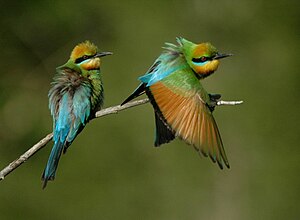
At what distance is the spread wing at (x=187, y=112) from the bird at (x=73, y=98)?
0.31 meters

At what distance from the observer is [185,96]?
272cm

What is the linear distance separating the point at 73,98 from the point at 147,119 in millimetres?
3365

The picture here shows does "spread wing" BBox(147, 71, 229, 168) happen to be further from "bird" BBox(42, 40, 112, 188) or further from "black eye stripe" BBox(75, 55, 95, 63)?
"black eye stripe" BBox(75, 55, 95, 63)

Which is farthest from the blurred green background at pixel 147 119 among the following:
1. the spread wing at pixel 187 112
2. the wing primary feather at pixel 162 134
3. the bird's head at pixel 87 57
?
the spread wing at pixel 187 112

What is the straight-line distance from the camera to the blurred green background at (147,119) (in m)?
5.84

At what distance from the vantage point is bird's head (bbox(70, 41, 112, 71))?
3.05m

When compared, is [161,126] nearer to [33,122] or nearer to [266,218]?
[266,218]

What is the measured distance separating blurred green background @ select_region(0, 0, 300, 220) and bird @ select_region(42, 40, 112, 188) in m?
2.74

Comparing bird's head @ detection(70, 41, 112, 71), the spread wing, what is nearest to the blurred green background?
bird's head @ detection(70, 41, 112, 71)

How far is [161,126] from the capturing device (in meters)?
2.80

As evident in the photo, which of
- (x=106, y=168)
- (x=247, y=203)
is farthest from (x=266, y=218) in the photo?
(x=106, y=168)

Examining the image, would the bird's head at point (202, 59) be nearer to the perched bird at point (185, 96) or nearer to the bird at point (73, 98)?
the perched bird at point (185, 96)

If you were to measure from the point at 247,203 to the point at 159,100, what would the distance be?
343cm

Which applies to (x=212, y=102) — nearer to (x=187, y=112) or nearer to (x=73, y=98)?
(x=187, y=112)
